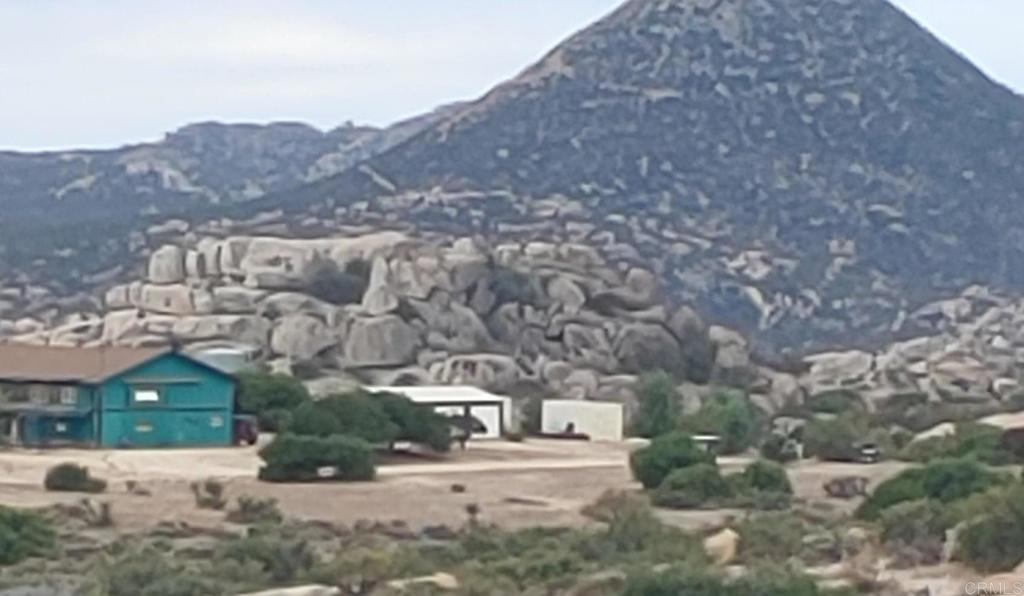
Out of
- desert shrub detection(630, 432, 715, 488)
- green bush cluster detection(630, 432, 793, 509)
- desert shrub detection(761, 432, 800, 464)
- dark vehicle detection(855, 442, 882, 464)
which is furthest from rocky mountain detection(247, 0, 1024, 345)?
green bush cluster detection(630, 432, 793, 509)

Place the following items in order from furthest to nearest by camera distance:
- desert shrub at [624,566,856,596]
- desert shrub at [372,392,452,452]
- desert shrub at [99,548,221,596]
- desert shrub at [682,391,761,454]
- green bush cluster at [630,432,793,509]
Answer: desert shrub at [682,391,761,454], desert shrub at [372,392,452,452], green bush cluster at [630,432,793,509], desert shrub at [99,548,221,596], desert shrub at [624,566,856,596]

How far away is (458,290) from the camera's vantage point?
84875 millimetres

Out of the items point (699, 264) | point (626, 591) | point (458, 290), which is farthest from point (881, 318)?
point (626, 591)

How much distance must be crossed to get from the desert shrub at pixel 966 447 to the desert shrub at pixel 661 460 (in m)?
4.83

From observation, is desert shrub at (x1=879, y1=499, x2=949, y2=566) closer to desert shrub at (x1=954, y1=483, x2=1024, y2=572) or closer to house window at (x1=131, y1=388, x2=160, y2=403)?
desert shrub at (x1=954, y1=483, x2=1024, y2=572)

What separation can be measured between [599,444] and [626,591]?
132 ft

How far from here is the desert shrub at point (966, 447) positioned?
51.1 meters

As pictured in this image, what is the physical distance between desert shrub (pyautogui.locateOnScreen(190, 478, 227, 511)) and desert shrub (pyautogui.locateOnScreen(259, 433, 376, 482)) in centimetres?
183

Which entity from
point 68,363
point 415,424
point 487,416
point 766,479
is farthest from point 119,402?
point 766,479

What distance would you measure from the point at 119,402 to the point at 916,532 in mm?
30773

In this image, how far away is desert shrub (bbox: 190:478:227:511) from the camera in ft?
148

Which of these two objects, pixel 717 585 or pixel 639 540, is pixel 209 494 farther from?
pixel 717 585

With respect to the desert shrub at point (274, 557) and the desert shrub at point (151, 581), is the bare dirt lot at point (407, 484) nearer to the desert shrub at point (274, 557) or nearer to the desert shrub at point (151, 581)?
the desert shrub at point (274, 557)

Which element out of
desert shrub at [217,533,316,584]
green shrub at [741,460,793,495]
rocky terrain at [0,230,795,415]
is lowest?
desert shrub at [217,533,316,584]
